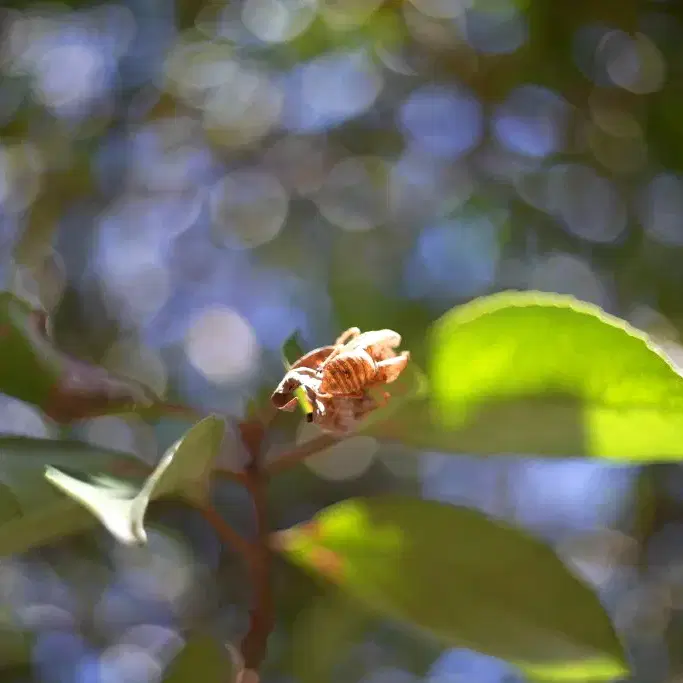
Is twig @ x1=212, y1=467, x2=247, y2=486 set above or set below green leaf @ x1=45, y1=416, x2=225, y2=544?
below

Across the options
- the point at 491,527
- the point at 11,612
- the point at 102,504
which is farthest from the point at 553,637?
the point at 11,612

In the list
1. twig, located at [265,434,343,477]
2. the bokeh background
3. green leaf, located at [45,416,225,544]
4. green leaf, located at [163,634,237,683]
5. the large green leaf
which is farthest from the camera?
the bokeh background

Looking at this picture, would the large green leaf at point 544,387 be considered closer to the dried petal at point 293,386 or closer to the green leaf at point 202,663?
the dried petal at point 293,386

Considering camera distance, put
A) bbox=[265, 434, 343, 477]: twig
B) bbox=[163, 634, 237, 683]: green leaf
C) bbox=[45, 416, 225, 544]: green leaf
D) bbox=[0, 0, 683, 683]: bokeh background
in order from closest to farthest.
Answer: bbox=[45, 416, 225, 544]: green leaf, bbox=[265, 434, 343, 477]: twig, bbox=[163, 634, 237, 683]: green leaf, bbox=[0, 0, 683, 683]: bokeh background

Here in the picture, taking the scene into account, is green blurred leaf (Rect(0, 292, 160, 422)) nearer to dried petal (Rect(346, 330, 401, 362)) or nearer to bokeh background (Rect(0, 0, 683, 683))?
dried petal (Rect(346, 330, 401, 362))

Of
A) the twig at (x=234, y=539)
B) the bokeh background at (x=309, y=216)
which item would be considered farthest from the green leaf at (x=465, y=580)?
the bokeh background at (x=309, y=216)

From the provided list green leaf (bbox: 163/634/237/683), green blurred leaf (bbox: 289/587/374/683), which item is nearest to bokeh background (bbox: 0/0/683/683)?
green blurred leaf (bbox: 289/587/374/683)

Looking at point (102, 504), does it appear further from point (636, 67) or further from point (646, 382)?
point (636, 67)
